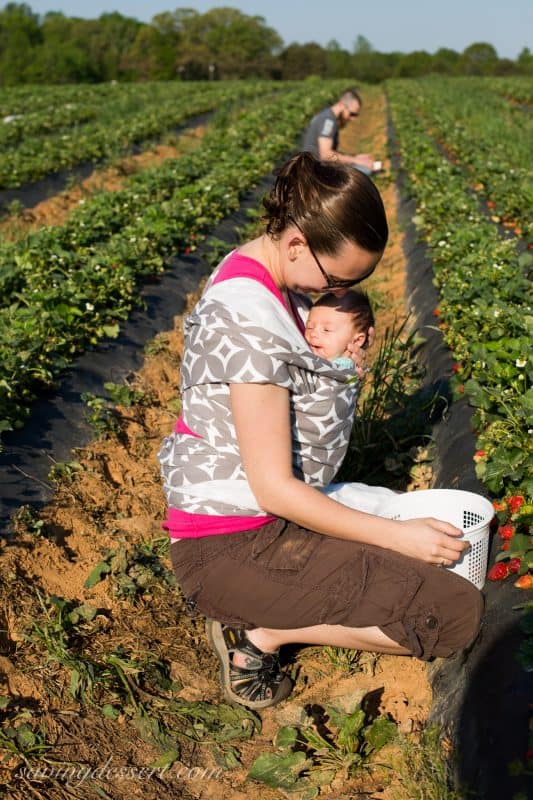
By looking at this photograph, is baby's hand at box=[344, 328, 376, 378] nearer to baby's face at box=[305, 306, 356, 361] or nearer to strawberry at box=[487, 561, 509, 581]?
baby's face at box=[305, 306, 356, 361]

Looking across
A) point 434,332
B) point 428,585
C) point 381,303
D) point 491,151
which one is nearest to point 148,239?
point 381,303

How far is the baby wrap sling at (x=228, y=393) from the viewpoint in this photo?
2043 millimetres

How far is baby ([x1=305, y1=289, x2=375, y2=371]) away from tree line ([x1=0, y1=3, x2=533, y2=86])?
5391cm

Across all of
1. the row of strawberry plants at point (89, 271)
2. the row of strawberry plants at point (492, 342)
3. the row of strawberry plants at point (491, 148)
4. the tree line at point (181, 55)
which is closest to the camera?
the row of strawberry plants at point (492, 342)

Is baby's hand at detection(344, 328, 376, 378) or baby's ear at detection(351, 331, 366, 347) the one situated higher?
baby's ear at detection(351, 331, 366, 347)

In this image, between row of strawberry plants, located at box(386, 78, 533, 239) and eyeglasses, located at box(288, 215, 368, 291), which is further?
row of strawberry plants, located at box(386, 78, 533, 239)

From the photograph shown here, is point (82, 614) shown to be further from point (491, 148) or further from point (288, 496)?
point (491, 148)

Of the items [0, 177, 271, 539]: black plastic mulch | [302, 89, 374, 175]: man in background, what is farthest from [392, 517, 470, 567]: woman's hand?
[302, 89, 374, 175]: man in background

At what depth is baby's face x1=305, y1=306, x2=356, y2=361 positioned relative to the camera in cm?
239

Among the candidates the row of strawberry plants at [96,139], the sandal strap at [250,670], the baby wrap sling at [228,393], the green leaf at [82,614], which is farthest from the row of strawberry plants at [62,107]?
the sandal strap at [250,670]

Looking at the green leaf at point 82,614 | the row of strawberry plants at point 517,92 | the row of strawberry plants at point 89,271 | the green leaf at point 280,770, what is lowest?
the green leaf at point 280,770

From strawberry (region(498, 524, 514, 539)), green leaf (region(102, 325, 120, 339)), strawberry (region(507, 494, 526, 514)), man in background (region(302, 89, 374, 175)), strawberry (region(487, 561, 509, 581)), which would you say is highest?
man in background (region(302, 89, 374, 175))

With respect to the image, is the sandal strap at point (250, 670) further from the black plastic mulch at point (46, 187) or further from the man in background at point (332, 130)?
the black plastic mulch at point (46, 187)

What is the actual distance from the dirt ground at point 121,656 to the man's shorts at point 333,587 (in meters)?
0.31
